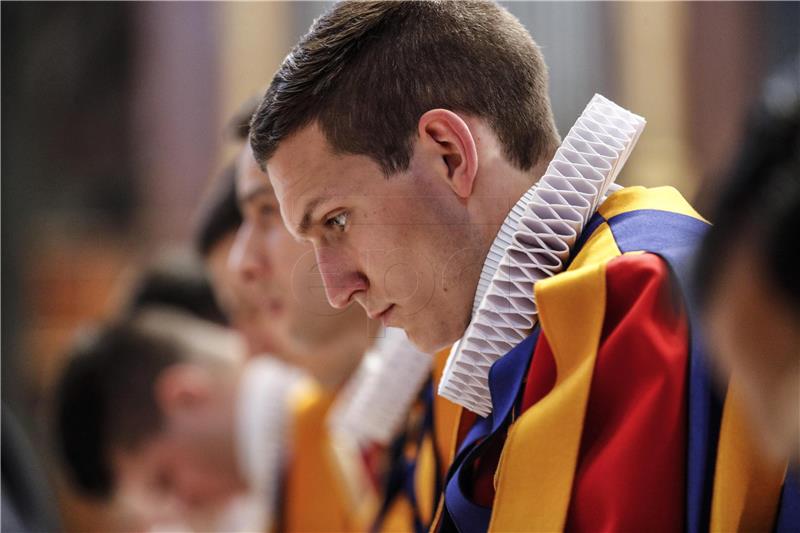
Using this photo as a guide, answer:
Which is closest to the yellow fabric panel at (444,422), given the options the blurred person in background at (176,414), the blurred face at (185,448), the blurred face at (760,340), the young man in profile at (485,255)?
the young man in profile at (485,255)

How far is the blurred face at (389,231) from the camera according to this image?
3.21 feet

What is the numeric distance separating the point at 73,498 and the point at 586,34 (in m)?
2.37

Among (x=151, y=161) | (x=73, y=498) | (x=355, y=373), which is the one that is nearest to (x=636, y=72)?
(x=355, y=373)

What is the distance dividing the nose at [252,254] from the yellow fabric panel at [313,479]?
658 mm

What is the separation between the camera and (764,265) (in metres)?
0.56

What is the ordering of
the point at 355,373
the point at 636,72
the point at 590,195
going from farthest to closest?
the point at 636,72 < the point at 355,373 < the point at 590,195

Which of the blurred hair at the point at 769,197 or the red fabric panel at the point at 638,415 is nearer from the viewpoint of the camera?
the blurred hair at the point at 769,197

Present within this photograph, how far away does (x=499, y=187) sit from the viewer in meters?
0.99

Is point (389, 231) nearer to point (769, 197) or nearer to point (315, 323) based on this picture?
point (769, 197)

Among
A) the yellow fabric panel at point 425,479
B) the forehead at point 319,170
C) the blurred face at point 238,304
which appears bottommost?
the blurred face at point 238,304

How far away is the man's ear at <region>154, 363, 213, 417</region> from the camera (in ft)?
8.28

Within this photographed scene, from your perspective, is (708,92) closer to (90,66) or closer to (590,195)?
(590,195)

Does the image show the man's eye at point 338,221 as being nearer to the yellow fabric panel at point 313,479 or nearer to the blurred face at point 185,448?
the yellow fabric panel at point 313,479

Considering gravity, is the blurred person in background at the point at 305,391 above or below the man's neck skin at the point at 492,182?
below
